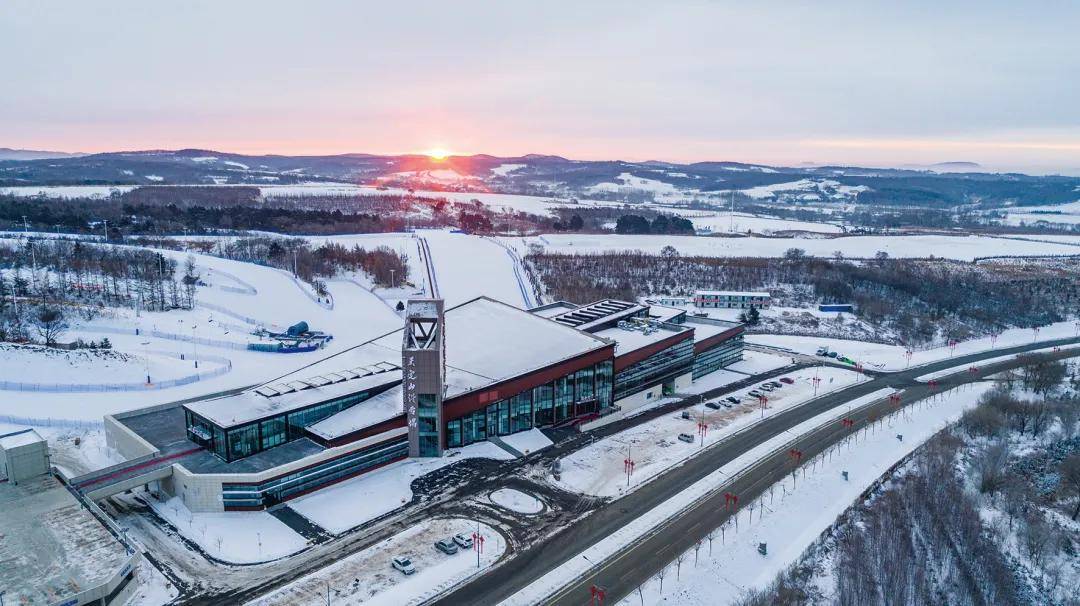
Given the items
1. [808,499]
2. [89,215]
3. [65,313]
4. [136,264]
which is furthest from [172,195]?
[808,499]

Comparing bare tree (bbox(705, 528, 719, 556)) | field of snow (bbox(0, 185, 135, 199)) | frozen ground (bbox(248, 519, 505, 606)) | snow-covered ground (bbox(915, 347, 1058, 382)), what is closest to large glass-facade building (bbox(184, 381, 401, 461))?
frozen ground (bbox(248, 519, 505, 606))

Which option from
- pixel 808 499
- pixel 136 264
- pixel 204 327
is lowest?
pixel 808 499

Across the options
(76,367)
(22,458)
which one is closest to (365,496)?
(22,458)

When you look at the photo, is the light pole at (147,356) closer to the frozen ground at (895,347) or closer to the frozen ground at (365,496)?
the frozen ground at (365,496)

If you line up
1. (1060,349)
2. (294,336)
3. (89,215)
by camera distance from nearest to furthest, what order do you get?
(294,336)
(1060,349)
(89,215)

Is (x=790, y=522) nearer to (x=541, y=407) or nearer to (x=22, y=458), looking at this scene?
(x=541, y=407)

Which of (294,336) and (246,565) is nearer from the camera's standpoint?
(246,565)

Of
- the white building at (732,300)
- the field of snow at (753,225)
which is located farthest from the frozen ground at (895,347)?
the field of snow at (753,225)

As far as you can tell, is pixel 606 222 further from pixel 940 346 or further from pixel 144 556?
pixel 144 556
